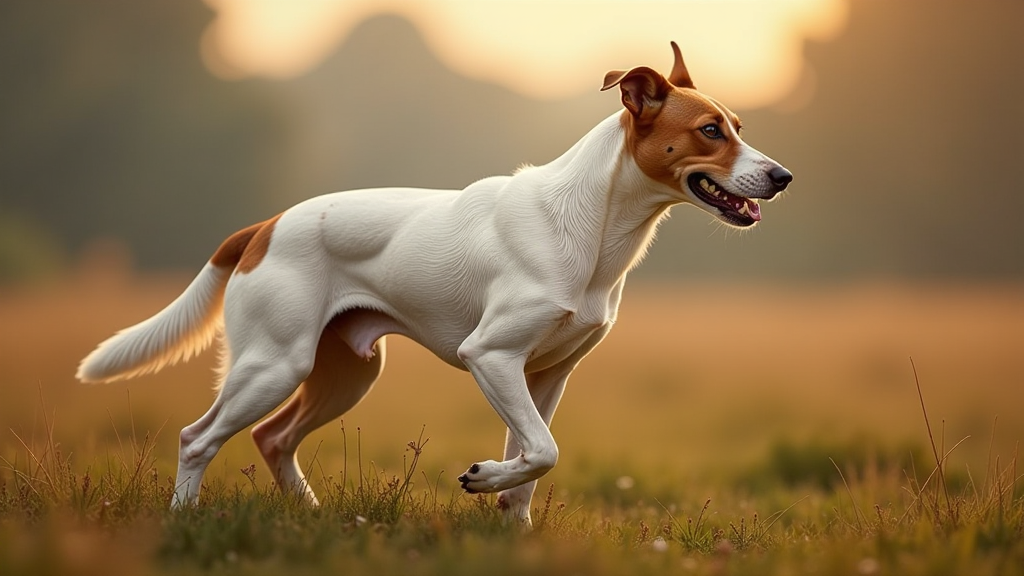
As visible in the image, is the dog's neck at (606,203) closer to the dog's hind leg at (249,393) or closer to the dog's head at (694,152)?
the dog's head at (694,152)

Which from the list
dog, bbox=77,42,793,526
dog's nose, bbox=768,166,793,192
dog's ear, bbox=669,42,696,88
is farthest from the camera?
dog's ear, bbox=669,42,696,88

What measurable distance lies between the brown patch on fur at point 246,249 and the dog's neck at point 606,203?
166 cm

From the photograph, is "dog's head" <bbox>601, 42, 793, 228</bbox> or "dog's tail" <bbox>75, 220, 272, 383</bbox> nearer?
"dog's head" <bbox>601, 42, 793, 228</bbox>

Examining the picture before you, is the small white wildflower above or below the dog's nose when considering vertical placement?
below

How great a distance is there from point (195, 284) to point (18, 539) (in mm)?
2512

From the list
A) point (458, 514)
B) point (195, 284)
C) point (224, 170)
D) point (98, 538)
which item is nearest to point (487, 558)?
point (458, 514)

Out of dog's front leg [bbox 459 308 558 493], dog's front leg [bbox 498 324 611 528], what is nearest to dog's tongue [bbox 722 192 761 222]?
dog's front leg [bbox 498 324 611 528]

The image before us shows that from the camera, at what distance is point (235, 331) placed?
5773mm

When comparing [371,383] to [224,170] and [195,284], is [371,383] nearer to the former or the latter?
[195,284]

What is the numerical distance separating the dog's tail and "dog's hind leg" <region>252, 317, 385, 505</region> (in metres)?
0.70

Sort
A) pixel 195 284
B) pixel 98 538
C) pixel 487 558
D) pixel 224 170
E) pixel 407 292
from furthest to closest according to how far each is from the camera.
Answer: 1. pixel 224 170
2. pixel 195 284
3. pixel 407 292
4. pixel 98 538
5. pixel 487 558

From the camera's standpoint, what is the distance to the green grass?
3.91 m

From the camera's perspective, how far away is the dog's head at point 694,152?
16.4 ft

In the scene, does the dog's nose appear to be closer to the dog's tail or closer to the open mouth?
the open mouth
